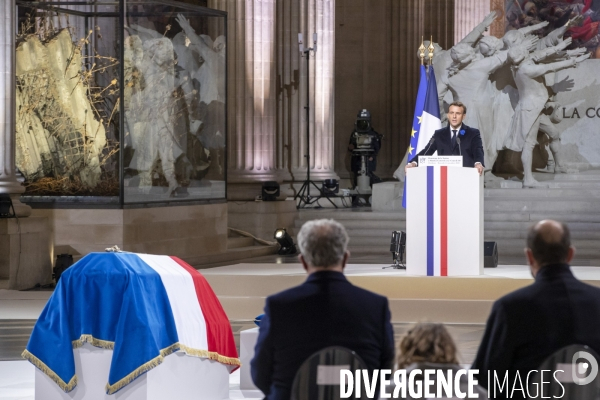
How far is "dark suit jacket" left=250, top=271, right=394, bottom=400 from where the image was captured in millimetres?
3947

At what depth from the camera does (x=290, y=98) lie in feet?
73.6

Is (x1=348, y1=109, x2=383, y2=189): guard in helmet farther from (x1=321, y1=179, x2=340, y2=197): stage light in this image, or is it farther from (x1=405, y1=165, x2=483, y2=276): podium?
(x1=405, y1=165, x2=483, y2=276): podium

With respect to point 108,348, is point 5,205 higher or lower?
higher

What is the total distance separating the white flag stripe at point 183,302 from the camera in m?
6.54

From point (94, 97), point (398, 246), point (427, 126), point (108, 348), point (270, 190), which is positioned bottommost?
point (108, 348)

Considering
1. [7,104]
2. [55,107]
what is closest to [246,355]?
[7,104]

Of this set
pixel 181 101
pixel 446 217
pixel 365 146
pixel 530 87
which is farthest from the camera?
pixel 365 146

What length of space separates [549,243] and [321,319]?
32.7 inches

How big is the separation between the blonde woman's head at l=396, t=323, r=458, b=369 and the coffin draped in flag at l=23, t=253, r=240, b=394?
304cm

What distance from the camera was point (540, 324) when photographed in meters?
3.87

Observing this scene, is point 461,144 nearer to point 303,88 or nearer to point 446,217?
point 446,217

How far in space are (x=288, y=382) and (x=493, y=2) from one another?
25470mm

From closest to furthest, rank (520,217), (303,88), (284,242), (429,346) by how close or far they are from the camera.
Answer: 1. (429,346)
2. (284,242)
3. (520,217)
4. (303,88)

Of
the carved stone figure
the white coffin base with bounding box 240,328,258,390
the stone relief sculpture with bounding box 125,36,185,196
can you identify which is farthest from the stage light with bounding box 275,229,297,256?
the white coffin base with bounding box 240,328,258,390
